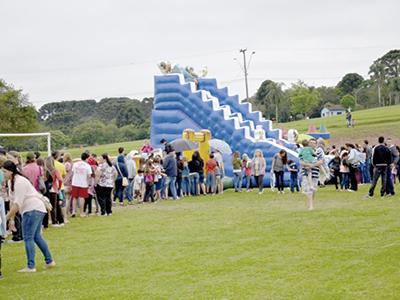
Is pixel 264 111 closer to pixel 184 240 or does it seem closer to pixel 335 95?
pixel 335 95

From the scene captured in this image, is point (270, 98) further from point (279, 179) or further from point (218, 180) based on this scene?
point (279, 179)

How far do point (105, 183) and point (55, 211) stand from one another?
6.34ft

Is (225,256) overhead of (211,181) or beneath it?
beneath

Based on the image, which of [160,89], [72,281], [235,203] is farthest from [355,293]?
[160,89]

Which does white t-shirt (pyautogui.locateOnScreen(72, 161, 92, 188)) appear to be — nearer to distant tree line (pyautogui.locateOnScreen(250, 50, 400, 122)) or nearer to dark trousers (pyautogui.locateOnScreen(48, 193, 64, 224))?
dark trousers (pyautogui.locateOnScreen(48, 193, 64, 224))

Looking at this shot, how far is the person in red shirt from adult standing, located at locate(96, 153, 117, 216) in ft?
18.6

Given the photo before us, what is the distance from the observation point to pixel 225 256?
9.85 m

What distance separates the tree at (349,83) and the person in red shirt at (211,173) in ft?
264

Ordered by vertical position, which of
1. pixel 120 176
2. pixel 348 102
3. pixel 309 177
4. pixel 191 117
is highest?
pixel 348 102

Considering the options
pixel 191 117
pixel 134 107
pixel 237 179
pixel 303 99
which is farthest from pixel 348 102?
pixel 237 179

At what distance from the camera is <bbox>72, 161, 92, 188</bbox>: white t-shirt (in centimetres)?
1617

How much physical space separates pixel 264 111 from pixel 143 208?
66982 millimetres

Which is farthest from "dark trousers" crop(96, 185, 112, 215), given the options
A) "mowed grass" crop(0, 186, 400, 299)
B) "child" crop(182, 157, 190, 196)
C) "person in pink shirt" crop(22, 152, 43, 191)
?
"child" crop(182, 157, 190, 196)

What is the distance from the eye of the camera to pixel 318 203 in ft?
55.4
